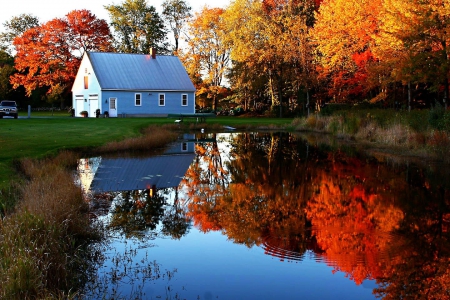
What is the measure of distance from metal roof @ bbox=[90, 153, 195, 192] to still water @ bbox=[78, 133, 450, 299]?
57mm

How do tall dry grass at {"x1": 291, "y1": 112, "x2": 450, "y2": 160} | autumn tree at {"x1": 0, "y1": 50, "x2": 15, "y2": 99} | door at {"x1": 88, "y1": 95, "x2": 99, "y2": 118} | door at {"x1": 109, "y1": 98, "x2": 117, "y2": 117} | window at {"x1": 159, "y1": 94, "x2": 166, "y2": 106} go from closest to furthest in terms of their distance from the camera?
1. tall dry grass at {"x1": 291, "y1": 112, "x2": 450, "y2": 160}
2. door at {"x1": 109, "y1": 98, "x2": 117, "y2": 117}
3. door at {"x1": 88, "y1": 95, "x2": 99, "y2": 118}
4. window at {"x1": 159, "y1": 94, "x2": 166, "y2": 106}
5. autumn tree at {"x1": 0, "y1": 50, "x2": 15, "y2": 99}

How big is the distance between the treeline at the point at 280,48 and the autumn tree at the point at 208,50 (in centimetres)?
12

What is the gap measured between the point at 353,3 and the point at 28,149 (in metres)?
27.2

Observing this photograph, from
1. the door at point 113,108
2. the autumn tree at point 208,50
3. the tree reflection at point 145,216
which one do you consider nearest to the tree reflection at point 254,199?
the tree reflection at point 145,216

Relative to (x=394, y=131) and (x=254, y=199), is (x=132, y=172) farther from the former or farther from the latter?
(x=394, y=131)

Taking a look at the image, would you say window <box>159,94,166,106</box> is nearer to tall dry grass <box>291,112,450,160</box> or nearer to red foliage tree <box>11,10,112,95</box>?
red foliage tree <box>11,10,112,95</box>

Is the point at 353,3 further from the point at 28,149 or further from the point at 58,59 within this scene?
the point at 58,59

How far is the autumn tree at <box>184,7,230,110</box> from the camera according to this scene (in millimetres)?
60281

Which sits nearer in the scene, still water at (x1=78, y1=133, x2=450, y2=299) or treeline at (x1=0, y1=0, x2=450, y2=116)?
still water at (x1=78, y1=133, x2=450, y2=299)

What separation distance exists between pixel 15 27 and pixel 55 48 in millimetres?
20146

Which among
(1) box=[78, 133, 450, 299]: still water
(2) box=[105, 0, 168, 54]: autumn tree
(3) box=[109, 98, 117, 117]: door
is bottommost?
(1) box=[78, 133, 450, 299]: still water

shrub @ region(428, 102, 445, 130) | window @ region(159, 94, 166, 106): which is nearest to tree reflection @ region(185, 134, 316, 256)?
shrub @ region(428, 102, 445, 130)

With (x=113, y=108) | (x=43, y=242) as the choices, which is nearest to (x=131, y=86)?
(x=113, y=108)

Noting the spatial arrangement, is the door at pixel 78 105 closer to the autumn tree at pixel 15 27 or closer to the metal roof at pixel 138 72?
the metal roof at pixel 138 72
